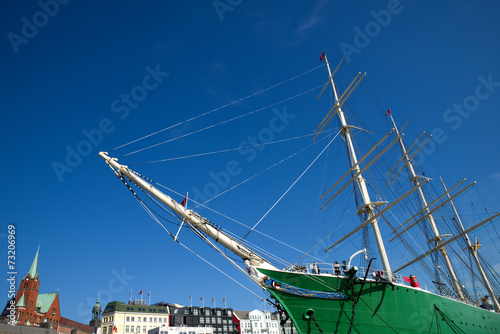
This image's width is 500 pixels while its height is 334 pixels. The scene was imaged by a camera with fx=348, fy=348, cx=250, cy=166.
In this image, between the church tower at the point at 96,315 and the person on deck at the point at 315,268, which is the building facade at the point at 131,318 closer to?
the church tower at the point at 96,315

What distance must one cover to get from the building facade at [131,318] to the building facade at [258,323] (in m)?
19.9

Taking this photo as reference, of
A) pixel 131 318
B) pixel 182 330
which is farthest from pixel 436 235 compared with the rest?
pixel 131 318

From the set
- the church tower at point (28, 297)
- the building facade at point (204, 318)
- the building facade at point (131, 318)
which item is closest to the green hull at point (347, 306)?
the building facade at point (204, 318)

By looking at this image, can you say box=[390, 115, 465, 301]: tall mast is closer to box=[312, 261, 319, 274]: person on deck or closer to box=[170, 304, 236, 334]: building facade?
box=[312, 261, 319, 274]: person on deck

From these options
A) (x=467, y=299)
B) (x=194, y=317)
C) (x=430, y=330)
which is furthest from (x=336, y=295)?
(x=194, y=317)

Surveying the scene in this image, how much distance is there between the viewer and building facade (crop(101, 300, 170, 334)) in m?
79.6

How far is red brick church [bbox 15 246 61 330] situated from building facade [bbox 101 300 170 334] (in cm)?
1416

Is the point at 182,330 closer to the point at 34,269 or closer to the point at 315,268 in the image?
the point at 34,269

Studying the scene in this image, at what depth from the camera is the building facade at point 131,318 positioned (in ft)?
261

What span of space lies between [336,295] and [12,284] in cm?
2103

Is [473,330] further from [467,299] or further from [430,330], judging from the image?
[467,299]

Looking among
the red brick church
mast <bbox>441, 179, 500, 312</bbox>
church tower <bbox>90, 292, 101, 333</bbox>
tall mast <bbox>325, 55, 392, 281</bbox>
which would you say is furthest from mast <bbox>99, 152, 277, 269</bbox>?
church tower <bbox>90, 292, 101, 333</bbox>

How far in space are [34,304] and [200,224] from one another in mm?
83249

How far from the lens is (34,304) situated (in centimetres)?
8169
